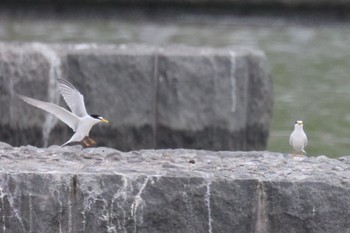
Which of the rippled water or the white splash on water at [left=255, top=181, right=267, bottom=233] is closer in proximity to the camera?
the white splash on water at [left=255, top=181, right=267, bottom=233]

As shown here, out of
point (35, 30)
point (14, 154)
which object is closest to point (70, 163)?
point (14, 154)

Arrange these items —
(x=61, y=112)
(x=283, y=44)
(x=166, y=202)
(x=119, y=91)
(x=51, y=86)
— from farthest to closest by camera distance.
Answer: (x=283, y=44) → (x=119, y=91) → (x=51, y=86) → (x=61, y=112) → (x=166, y=202)

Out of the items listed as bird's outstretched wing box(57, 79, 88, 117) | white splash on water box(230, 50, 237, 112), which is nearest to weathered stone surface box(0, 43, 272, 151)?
white splash on water box(230, 50, 237, 112)

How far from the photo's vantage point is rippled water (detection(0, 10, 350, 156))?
12.1 meters

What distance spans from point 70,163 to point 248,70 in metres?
4.75

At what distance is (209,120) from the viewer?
10039mm

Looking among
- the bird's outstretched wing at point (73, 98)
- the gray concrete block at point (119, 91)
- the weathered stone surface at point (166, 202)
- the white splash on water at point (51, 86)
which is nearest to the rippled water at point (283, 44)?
the gray concrete block at point (119, 91)

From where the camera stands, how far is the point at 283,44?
1947 cm

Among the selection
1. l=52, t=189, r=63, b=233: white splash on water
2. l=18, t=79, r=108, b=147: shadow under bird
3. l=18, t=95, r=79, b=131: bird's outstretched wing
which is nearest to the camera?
l=52, t=189, r=63, b=233: white splash on water

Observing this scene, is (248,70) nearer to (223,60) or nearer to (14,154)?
(223,60)

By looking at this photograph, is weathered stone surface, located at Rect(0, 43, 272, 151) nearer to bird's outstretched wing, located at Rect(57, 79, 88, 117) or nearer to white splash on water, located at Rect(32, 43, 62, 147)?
white splash on water, located at Rect(32, 43, 62, 147)

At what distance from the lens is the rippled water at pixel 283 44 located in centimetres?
1215

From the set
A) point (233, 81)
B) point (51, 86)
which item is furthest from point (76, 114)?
point (233, 81)

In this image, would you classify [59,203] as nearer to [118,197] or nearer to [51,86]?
[118,197]
